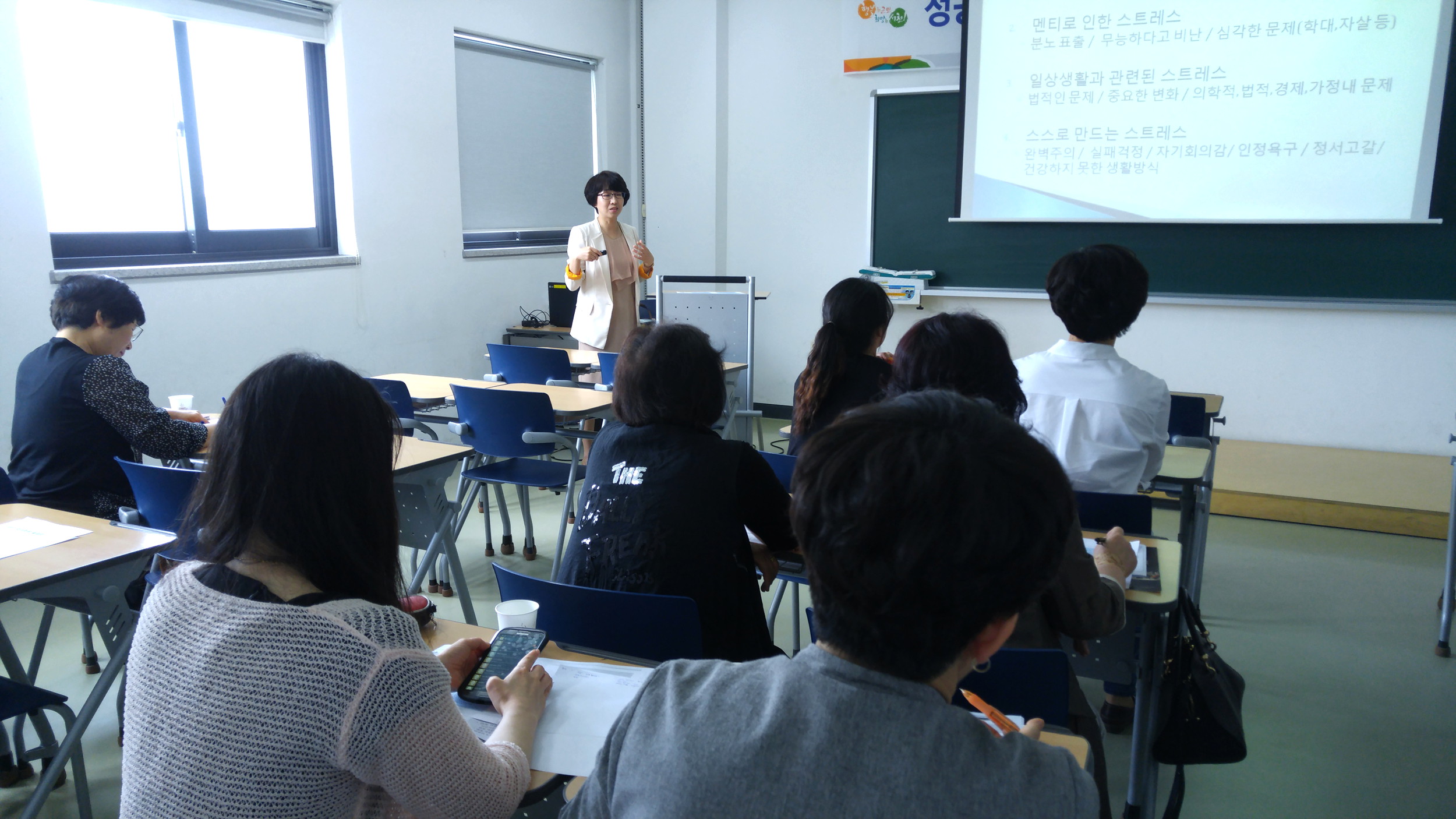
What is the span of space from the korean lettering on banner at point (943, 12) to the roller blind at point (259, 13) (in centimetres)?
337

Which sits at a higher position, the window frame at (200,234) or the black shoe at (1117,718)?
the window frame at (200,234)

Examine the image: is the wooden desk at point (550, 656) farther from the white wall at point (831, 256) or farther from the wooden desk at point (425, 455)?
the white wall at point (831, 256)

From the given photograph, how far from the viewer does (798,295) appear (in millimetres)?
6340

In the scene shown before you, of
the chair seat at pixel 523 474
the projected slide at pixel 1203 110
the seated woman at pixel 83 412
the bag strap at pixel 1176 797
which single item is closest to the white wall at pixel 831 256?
the projected slide at pixel 1203 110

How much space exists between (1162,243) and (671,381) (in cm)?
431

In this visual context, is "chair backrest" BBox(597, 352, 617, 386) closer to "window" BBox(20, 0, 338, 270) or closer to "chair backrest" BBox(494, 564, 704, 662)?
"window" BBox(20, 0, 338, 270)

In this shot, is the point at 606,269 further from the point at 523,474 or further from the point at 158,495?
the point at 158,495

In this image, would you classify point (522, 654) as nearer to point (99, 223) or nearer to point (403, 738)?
point (403, 738)

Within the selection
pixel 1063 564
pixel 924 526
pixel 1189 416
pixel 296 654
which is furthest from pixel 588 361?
pixel 924 526

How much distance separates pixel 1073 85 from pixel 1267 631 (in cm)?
323

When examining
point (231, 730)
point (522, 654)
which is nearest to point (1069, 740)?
point (522, 654)

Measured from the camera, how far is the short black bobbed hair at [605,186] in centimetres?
480

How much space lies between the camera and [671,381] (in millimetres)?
1716

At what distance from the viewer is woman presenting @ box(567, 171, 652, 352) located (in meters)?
4.82
